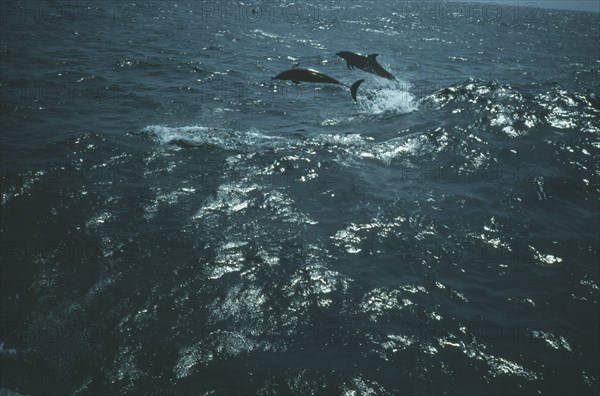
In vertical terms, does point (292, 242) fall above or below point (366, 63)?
below

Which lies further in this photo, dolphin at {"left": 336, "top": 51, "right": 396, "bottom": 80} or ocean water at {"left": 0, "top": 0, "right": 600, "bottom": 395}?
dolphin at {"left": 336, "top": 51, "right": 396, "bottom": 80}

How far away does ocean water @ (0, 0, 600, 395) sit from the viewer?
15.4ft

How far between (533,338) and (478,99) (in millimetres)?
12151

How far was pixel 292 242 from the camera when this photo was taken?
677 centimetres

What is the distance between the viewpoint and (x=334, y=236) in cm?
696

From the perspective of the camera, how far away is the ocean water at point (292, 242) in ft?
15.4

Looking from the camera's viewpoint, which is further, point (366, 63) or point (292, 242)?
point (366, 63)

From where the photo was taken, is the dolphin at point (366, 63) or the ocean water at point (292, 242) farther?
the dolphin at point (366, 63)

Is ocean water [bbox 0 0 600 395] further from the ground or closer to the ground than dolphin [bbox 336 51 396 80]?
closer to the ground

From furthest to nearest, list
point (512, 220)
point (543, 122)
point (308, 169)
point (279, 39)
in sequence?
point (279, 39)
point (543, 122)
point (308, 169)
point (512, 220)

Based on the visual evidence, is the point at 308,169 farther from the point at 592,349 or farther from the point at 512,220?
the point at 592,349

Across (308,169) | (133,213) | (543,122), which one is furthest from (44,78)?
(543,122)

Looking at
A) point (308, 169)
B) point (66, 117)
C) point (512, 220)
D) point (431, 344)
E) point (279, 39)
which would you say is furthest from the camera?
point (279, 39)

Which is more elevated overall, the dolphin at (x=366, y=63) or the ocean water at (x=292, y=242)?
the dolphin at (x=366, y=63)
